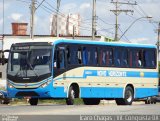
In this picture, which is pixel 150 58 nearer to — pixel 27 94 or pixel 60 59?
pixel 60 59

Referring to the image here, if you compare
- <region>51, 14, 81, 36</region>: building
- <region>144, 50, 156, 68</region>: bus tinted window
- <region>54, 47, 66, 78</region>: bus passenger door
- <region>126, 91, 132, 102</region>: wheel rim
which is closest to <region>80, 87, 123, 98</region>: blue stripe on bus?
<region>126, 91, 132, 102</region>: wheel rim

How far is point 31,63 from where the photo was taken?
2981cm

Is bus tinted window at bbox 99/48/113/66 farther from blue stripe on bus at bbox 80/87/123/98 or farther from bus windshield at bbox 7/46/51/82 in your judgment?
bus windshield at bbox 7/46/51/82

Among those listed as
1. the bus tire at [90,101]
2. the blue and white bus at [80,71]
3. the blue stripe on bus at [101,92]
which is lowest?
the bus tire at [90,101]

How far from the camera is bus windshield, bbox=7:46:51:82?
1169 inches

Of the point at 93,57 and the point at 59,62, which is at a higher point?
the point at 93,57

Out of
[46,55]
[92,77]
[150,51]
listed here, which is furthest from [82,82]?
[150,51]

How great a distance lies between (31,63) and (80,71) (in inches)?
113

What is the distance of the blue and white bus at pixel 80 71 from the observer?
98.0ft

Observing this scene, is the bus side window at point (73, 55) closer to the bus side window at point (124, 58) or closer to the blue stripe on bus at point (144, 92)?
the bus side window at point (124, 58)

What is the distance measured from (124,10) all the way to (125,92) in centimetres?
4400

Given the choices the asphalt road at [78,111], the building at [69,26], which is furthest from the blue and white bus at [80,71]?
the building at [69,26]

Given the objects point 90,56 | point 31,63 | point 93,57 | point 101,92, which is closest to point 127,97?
point 101,92

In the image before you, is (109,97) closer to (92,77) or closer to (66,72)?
(92,77)
